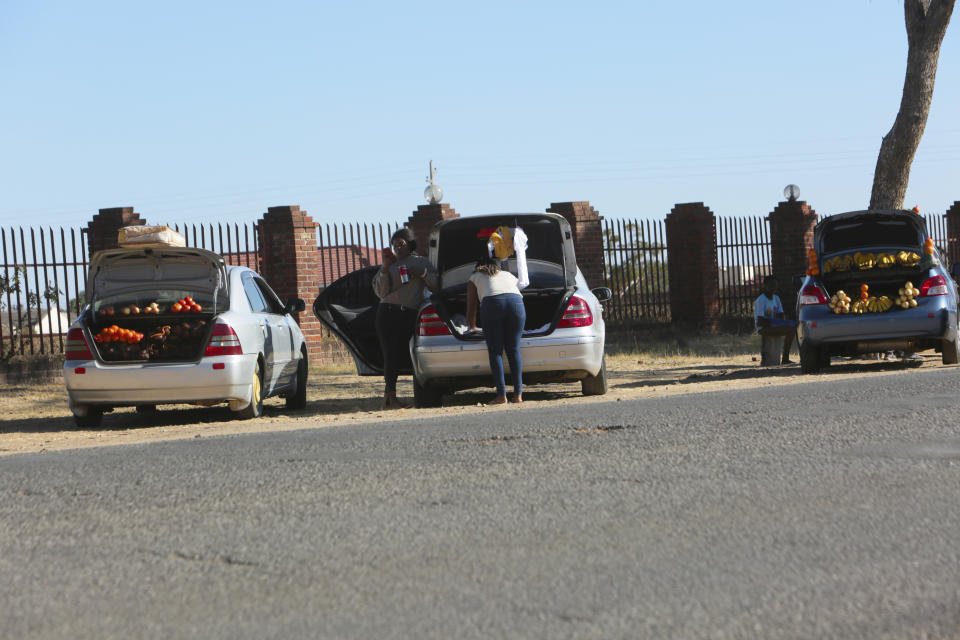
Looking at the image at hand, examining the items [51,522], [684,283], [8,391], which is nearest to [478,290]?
[51,522]

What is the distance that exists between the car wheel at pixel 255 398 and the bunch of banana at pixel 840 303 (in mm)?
6998

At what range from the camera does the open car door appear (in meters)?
13.1

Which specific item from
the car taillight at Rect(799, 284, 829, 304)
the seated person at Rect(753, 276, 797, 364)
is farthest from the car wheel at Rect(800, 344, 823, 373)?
the seated person at Rect(753, 276, 797, 364)

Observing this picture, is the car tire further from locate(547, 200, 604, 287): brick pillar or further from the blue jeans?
locate(547, 200, 604, 287): brick pillar

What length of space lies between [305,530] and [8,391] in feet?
45.7

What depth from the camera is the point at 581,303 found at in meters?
11.8

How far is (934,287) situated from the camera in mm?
14164

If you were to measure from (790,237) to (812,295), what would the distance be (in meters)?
11.7

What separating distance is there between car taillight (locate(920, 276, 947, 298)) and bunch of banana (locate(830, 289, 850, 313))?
2.87 ft

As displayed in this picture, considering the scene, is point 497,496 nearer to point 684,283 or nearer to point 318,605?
point 318,605

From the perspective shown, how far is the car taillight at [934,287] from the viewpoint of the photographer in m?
14.1

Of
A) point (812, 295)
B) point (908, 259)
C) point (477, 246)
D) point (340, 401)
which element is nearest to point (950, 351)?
point (908, 259)

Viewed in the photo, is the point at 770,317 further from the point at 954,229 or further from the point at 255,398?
the point at 954,229

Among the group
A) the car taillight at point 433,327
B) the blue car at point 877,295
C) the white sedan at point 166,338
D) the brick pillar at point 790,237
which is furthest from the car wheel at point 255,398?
the brick pillar at point 790,237
